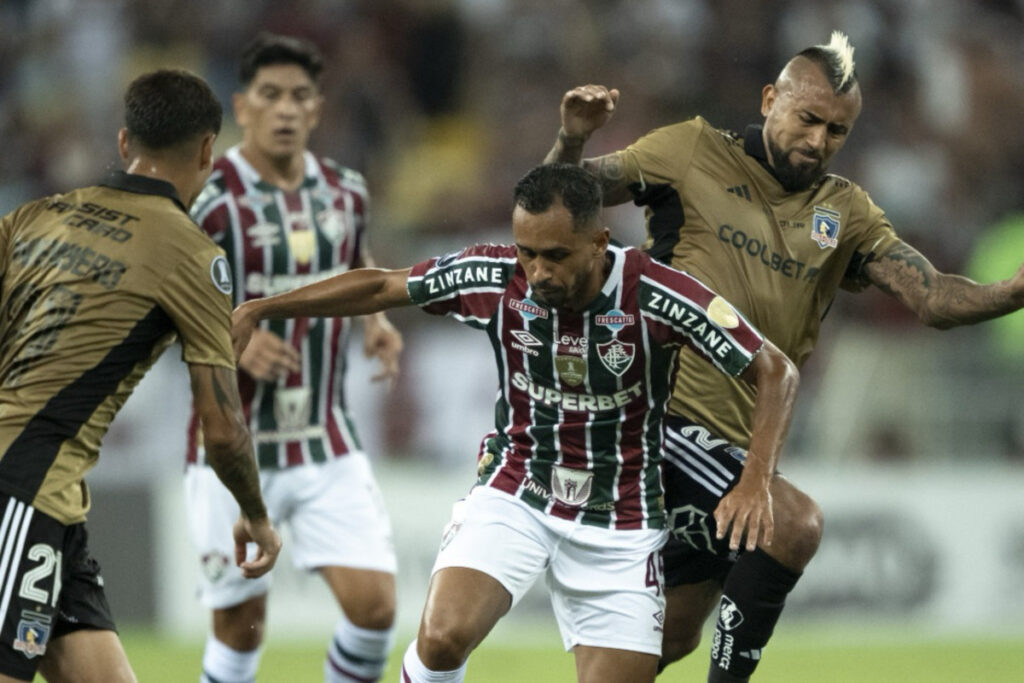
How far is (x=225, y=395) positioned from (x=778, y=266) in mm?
2129

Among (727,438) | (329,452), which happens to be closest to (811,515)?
(727,438)

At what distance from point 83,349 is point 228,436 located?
1.65ft

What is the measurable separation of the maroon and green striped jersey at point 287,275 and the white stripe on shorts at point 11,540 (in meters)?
2.48

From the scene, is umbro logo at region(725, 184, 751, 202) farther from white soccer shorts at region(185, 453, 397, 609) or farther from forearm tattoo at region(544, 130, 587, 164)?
white soccer shorts at region(185, 453, 397, 609)

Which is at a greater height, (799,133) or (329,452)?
(799,133)

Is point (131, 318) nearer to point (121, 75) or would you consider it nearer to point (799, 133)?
point (799, 133)

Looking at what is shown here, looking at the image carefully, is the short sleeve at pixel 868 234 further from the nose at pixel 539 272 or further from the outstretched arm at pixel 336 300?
the outstretched arm at pixel 336 300

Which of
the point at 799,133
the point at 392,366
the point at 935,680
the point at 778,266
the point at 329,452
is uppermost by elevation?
the point at 799,133

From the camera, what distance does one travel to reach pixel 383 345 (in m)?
7.22

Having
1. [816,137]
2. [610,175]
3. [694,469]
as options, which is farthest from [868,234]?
[694,469]

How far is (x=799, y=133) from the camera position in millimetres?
5852

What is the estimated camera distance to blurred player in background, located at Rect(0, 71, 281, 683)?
477 centimetres

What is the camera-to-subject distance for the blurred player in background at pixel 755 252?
226 inches

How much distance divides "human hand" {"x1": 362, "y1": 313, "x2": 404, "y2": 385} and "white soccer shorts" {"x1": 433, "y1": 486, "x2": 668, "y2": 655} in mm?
1652
